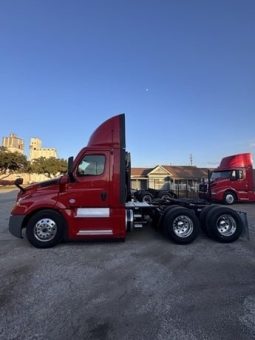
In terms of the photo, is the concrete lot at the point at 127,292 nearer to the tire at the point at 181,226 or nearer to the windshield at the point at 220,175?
the tire at the point at 181,226

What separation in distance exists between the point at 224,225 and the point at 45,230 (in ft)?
16.0

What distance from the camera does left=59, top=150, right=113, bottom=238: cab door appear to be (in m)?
6.95

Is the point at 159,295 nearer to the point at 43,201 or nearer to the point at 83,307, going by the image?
the point at 83,307

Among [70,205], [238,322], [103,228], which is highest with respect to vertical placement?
[70,205]

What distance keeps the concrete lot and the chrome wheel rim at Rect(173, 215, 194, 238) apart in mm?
459

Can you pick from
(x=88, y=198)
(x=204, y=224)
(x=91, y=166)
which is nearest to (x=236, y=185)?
(x=204, y=224)

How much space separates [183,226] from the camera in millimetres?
7473

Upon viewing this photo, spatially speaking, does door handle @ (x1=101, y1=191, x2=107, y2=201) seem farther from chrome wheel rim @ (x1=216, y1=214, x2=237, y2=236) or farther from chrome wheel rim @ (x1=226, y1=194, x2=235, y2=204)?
chrome wheel rim @ (x1=226, y1=194, x2=235, y2=204)

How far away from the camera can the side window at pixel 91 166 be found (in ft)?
23.3

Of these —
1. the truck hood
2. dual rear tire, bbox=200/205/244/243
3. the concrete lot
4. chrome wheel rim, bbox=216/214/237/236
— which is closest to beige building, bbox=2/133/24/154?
the truck hood

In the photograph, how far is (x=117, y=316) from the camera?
3.59 m

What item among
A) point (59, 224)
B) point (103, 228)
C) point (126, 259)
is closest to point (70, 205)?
point (59, 224)

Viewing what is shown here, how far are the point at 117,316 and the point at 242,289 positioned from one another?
2.17m

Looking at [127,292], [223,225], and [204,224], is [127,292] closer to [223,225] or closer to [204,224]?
[204,224]
